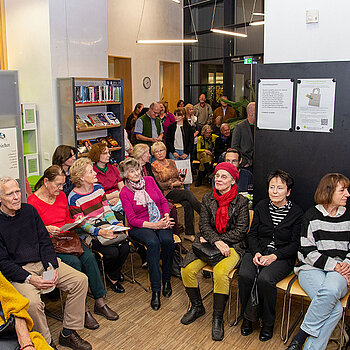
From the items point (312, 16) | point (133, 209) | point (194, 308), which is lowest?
point (194, 308)

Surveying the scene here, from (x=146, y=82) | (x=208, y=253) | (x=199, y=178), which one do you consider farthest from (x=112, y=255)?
(x=146, y=82)

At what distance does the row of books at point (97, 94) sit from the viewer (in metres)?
6.47

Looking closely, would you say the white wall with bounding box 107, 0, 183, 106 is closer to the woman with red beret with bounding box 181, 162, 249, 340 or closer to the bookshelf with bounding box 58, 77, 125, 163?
the bookshelf with bounding box 58, 77, 125, 163

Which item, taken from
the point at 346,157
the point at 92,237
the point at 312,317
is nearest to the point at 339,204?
the point at 346,157

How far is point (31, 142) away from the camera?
255 inches

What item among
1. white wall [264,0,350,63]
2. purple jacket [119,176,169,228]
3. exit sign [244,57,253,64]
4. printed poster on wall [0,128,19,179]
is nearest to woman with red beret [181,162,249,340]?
purple jacket [119,176,169,228]

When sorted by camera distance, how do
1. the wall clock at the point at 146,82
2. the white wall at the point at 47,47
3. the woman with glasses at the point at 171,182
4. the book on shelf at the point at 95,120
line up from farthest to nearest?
the wall clock at the point at 146,82, the book on shelf at the point at 95,120, the white wall at the point at 47,47, the woman with glasses at the point at 171,182

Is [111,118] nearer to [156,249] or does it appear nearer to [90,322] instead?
[156,249]

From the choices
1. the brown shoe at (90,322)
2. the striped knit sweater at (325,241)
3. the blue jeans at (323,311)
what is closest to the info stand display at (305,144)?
the striped knit sweater at (325,241)

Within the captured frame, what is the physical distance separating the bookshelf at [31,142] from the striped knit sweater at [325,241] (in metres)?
4.53

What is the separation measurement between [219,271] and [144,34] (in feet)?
29.6

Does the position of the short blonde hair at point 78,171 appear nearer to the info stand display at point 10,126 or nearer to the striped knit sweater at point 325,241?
the info stand display at point 10,126

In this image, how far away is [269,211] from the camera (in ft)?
12.1

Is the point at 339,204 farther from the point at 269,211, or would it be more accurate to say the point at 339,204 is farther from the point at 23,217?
the point at 23,217
